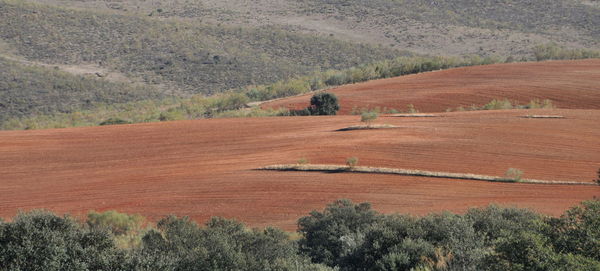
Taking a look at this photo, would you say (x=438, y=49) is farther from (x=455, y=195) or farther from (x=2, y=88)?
(x=455, y=195)

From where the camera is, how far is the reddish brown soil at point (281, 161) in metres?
21.1

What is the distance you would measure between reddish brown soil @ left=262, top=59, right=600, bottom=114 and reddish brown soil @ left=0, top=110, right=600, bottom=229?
8405 mm

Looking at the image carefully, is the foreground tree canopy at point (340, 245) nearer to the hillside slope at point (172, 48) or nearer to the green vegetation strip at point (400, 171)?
the green vegetation strip at point (400, 171)

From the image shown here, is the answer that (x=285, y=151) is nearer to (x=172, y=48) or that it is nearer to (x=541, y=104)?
(x=541, y=104)

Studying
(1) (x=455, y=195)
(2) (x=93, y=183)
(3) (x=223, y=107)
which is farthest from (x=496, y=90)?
(2) (x=93, y=183)

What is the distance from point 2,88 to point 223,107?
2159 centimetres

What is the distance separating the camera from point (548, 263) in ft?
30.5

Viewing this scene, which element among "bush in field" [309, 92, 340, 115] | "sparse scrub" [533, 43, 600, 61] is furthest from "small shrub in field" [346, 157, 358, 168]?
"sparse scrub" [533, 43, 600, 61]

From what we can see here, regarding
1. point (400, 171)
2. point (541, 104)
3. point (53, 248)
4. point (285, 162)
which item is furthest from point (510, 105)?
point (53, 248)

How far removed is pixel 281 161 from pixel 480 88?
27.3m

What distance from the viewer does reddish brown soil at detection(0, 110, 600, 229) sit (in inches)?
830

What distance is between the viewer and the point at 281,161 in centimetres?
2656

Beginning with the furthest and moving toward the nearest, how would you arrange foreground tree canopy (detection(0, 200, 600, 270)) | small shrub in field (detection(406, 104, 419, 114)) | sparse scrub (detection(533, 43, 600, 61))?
1. sparse scrub (detection(533, 43, 600, 61))
2. small shrub in field (detection(406, 104, 419, 114))
3. foreground tree canopy (detection(0, 200, 600, 270))

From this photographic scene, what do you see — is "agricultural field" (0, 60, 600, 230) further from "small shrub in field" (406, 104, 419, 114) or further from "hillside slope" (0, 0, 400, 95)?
"hillside slope" (0, 0, 400, 95)
